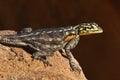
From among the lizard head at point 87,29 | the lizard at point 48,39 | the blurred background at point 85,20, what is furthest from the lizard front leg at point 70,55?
Answer: the blurred background at point 85,20

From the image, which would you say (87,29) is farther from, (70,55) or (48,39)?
(48,39)

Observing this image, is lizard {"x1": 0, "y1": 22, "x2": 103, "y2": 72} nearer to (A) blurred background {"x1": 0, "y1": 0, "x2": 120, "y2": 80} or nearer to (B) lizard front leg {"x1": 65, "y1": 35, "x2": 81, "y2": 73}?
(B) lizard front leg {"x1": 65, "y1": 35, "x2": 81, "y2": 73}

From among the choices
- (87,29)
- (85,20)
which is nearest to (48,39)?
(87,29)

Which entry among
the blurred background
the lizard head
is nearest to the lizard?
the lizard head

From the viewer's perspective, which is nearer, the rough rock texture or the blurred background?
the rough rock texture

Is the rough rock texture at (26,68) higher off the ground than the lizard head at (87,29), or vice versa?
the lizard head at (87,29)

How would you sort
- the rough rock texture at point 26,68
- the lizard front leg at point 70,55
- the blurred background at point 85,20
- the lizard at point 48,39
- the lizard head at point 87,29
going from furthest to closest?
the blurred background at point 85,20
the lizard head at point 87,29
the lizard front leg at point 70,55
the lizard at point 48,39
the rough rock texture at point 26,68

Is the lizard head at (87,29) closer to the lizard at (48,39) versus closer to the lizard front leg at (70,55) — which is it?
the lizard at (48,39)
